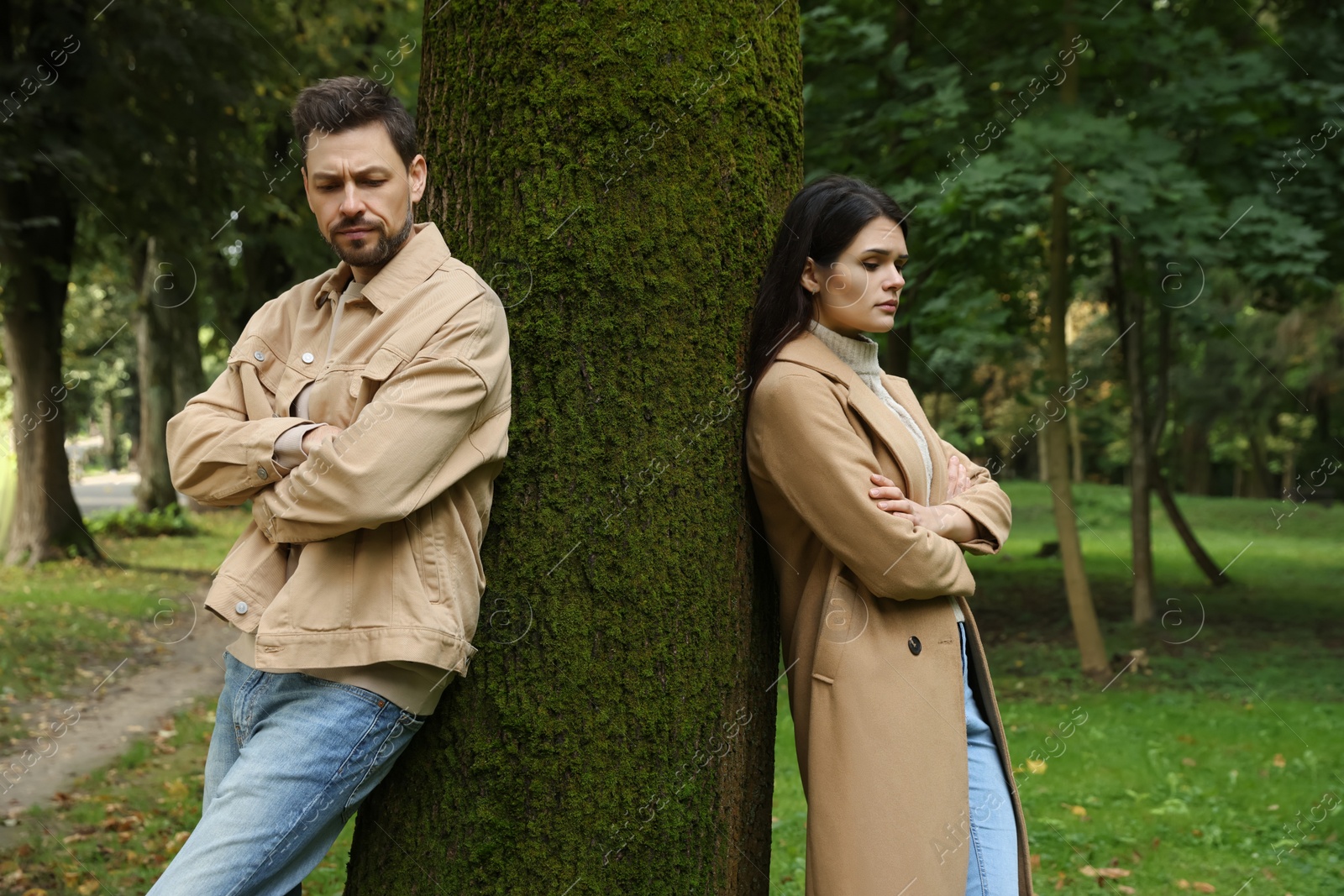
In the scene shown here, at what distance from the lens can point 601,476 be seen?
95.9 inches

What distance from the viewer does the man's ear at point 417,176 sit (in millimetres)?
2415

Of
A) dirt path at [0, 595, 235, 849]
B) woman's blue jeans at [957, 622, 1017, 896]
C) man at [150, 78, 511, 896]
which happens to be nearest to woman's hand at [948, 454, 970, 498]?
woman's blue jeans at [957, 622, 1017, 896]

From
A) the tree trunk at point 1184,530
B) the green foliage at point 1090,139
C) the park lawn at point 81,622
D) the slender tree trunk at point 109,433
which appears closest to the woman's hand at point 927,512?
the green foliage at point 1090,139

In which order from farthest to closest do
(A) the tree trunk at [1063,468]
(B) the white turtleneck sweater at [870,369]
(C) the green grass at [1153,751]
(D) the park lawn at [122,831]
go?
1. (A) the tree trunk at [1063,468]
2. (C) the green grass at [1153,751]
3. (D) the park lawn at [122,831]
4. (B) the white turtleneck sweater at [870,369]

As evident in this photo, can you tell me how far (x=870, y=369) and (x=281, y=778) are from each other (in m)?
1.63

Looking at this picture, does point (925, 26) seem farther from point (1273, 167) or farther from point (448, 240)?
point (448, 240)

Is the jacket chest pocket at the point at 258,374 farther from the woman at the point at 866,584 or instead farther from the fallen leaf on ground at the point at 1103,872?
the fallen leaf on ground at the point at 1103,872

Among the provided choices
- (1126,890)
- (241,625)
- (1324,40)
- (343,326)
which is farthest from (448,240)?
(1324,40)

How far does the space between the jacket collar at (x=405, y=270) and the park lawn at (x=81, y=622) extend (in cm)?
590

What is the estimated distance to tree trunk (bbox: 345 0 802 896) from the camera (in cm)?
238

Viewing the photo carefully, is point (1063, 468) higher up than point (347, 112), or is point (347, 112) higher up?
point (347, 112)

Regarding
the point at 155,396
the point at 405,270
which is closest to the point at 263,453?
the point at 405,270

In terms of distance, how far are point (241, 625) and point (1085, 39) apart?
7.84m

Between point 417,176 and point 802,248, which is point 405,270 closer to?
point 417,176
